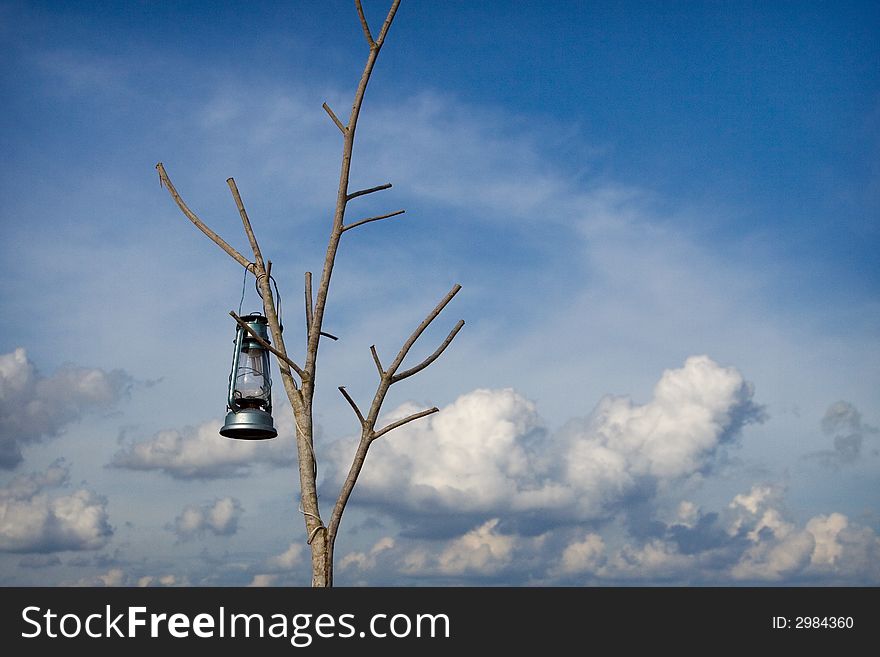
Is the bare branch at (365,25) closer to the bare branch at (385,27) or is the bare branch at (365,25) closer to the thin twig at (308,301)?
the bare branch at (385,27)

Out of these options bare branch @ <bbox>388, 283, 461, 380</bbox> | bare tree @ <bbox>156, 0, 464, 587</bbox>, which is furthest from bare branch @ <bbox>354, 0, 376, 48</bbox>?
bare branch @ <bbox>388, 283, 461, 380</bbox>

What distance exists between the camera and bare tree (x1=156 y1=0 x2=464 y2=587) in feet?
21.2

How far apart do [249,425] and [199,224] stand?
72.9 inches

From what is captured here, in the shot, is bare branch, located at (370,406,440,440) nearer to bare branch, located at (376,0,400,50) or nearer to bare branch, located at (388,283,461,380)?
bare branch, located at (388,283,461,380)

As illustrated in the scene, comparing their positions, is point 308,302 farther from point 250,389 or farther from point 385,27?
point 385,27

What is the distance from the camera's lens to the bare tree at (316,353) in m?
6.46

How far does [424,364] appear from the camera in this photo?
6906 millimetres
